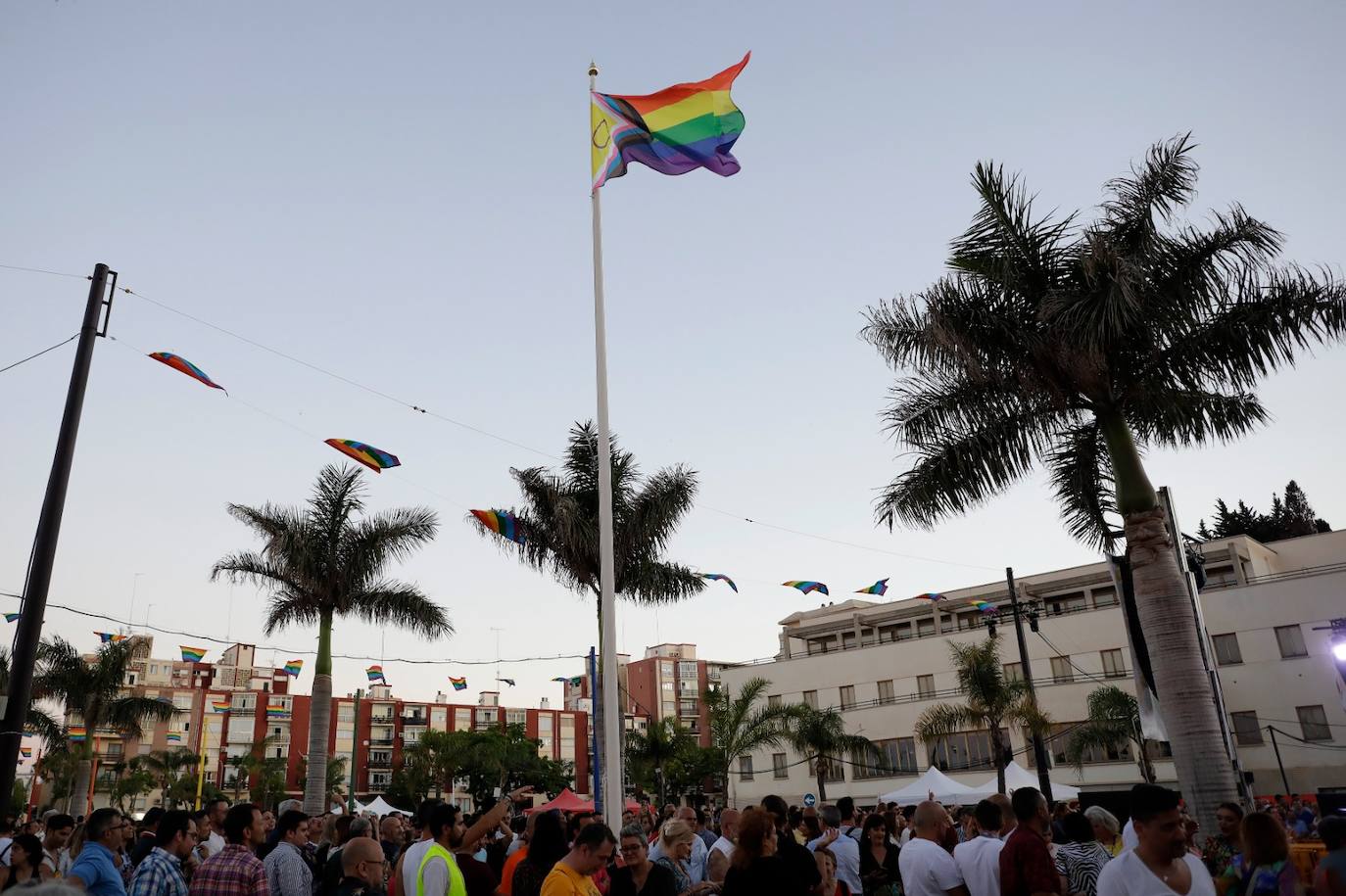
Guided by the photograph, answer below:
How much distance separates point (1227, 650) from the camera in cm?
4372

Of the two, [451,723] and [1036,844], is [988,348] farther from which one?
[451,723]

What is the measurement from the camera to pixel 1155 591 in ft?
40.3

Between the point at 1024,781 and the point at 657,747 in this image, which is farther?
the point at 657,747

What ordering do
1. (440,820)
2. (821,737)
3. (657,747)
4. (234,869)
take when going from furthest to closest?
(821,737), (657,747), (440,820), (234,869)

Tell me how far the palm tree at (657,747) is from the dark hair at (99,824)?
32364 millimetres

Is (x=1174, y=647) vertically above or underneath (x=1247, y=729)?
above

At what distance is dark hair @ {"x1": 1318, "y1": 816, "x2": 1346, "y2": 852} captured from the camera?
5066 millimetres

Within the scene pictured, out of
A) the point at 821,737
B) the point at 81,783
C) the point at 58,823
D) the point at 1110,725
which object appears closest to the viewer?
the point at 58,823

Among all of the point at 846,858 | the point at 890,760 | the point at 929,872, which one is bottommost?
the point at 846,858

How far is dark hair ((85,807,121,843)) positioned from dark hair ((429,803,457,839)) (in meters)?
2.54

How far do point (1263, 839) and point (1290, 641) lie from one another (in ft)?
145

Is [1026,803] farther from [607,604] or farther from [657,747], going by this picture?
[657,747]

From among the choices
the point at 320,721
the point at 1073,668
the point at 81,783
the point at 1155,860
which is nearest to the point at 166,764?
the point at 81,783

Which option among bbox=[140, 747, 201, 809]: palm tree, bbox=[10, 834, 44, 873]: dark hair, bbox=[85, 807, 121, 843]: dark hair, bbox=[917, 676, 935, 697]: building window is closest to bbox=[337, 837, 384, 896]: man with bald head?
bbox=[85, 807, 121, 843]: dark hair
